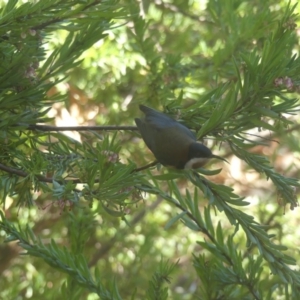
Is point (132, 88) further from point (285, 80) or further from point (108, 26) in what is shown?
point (285, 80)

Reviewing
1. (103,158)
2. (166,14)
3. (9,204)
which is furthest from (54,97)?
(166,14)

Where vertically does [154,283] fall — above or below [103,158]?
below

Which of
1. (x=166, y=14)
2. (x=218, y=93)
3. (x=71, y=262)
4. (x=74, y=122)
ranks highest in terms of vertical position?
(x=218, y=93)

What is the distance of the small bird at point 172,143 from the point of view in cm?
50

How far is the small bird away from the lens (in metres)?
0.50

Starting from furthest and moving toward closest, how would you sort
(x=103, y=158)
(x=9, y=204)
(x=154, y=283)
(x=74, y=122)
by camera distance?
(x=74, y=122)
(x=9, y=204)
(x=154, y=283)
(x=103, y=158)

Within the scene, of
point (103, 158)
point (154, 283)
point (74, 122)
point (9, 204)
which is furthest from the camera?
point (74, 122)

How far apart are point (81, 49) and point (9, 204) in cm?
51

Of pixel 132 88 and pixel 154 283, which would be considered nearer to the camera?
pixel 154 283

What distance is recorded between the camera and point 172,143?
524mm

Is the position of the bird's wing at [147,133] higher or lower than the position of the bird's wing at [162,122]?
lower

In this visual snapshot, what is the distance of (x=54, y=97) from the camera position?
58 cm

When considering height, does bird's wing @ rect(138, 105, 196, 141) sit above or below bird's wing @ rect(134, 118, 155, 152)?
above

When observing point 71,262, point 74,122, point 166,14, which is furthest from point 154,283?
point 166,14
